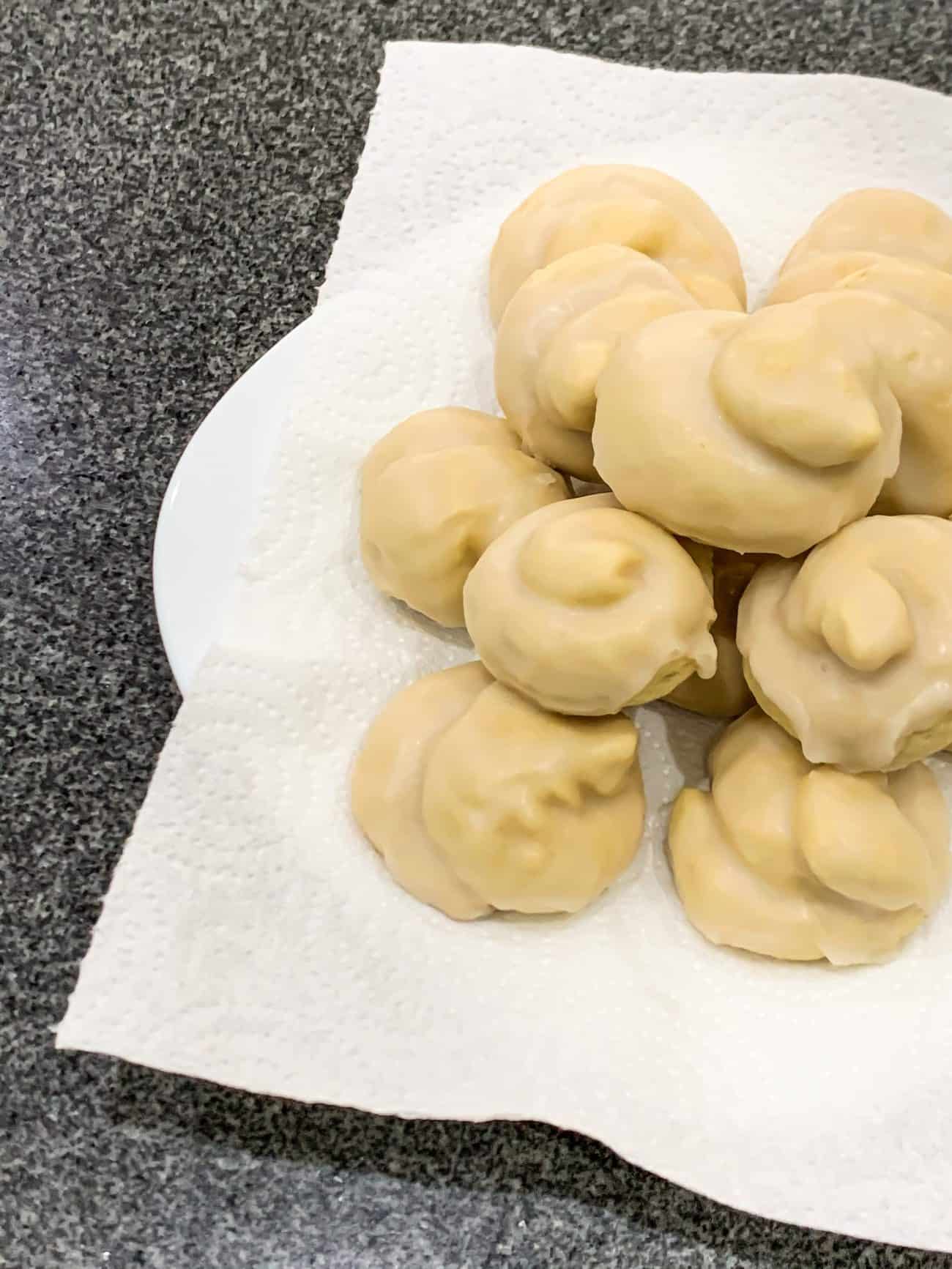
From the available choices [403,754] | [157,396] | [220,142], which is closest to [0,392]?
[157,396]

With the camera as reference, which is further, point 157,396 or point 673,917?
A: point 157,396

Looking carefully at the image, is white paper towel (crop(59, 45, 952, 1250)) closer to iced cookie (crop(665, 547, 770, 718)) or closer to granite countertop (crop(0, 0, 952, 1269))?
iced cookie (crop(665, 547, 770, 718))

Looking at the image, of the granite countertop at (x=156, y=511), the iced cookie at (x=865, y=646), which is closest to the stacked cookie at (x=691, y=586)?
the iced cookie at (x=865, y=646)

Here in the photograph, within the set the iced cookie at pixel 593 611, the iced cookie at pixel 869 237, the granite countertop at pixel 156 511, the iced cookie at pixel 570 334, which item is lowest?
the granite countertop at pixel 156 511

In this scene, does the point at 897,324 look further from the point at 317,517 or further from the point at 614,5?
the point at 614,5

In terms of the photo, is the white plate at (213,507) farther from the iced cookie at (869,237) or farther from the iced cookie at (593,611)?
the iced cookie at (869,237)
